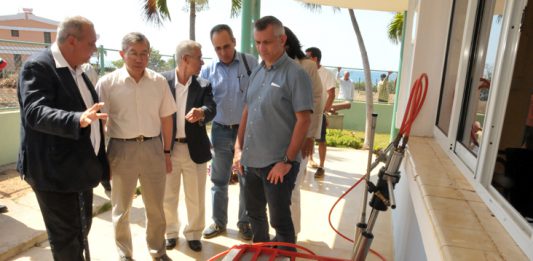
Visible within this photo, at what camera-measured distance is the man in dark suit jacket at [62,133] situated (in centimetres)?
171

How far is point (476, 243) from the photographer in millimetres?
1117

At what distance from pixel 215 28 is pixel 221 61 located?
29cm

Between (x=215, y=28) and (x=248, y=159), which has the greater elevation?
(x=215, y=28)

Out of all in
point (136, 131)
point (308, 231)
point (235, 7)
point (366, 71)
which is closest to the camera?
point (136, 131)

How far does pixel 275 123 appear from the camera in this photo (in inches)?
82.1

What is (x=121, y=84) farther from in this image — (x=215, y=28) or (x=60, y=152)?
(x=215, y=28)

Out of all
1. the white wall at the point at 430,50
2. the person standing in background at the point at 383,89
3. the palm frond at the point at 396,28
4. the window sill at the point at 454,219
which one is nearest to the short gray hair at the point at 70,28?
the window sill at the point at 454,219

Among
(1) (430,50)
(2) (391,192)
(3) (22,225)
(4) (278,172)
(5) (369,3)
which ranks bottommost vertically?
(3) (22,225)

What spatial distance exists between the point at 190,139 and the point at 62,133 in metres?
1.04

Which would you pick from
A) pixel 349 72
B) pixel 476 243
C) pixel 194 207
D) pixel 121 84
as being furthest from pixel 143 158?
pixel 349 72

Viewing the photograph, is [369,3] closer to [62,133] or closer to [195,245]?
[195,245]

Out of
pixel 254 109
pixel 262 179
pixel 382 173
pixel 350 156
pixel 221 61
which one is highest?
pixel 221 61

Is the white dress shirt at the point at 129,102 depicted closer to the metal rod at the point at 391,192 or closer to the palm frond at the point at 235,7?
the metal rod at the point at 391,192

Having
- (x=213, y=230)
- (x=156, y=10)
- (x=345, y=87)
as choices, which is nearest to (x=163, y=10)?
(x=156, y=10)
